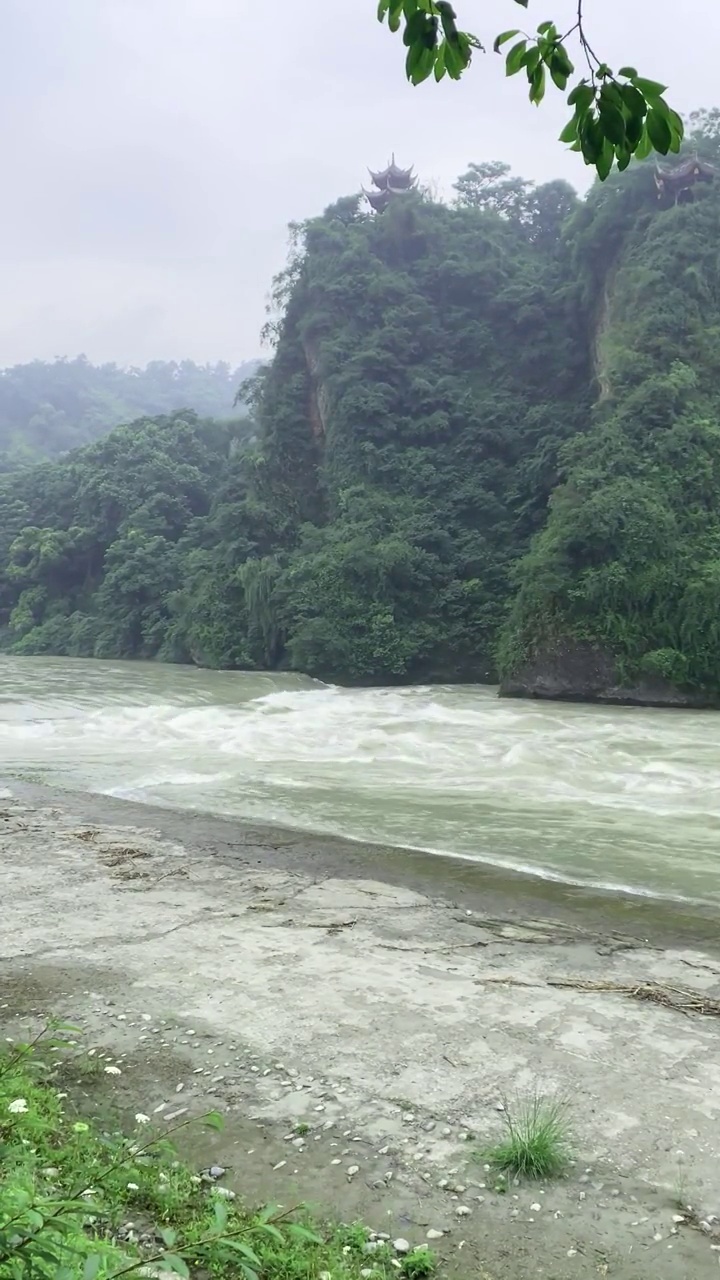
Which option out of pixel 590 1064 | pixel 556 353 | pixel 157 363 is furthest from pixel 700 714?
pixel 157 363

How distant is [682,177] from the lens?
26906 mm

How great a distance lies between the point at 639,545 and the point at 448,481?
8959 millimetres

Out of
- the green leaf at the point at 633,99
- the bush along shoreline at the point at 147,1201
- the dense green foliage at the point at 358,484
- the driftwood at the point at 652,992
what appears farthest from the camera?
the dense green foliage at the point at 358,484

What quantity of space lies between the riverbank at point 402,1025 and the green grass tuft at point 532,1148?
0.06 meters

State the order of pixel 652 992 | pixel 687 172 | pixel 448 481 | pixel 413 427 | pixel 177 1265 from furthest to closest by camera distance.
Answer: pixel 413 427, pixel 448 481, pixel 687 172, pixel 652 992, pixel 177 1265

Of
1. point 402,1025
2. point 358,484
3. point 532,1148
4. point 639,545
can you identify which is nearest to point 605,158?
point 532,1148

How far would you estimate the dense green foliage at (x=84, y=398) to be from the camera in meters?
75.2

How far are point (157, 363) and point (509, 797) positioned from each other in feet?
381

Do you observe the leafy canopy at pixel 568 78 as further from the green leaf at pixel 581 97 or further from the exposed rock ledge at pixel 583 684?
the exposed rock ledge at pixel 583 684

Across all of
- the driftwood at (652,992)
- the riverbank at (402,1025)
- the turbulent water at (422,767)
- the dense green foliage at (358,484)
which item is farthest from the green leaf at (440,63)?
the dense green foliage at (358,484)

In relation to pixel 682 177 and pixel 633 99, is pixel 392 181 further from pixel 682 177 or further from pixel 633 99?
pixel 633 99

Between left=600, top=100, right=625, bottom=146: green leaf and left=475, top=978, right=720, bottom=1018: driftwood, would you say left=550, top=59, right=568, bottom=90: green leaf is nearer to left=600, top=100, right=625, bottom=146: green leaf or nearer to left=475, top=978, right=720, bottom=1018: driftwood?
left=600, top=100, right=625, bottom=146: green leaf

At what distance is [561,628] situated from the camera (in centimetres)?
2044

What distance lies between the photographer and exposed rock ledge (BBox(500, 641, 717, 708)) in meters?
18.9
